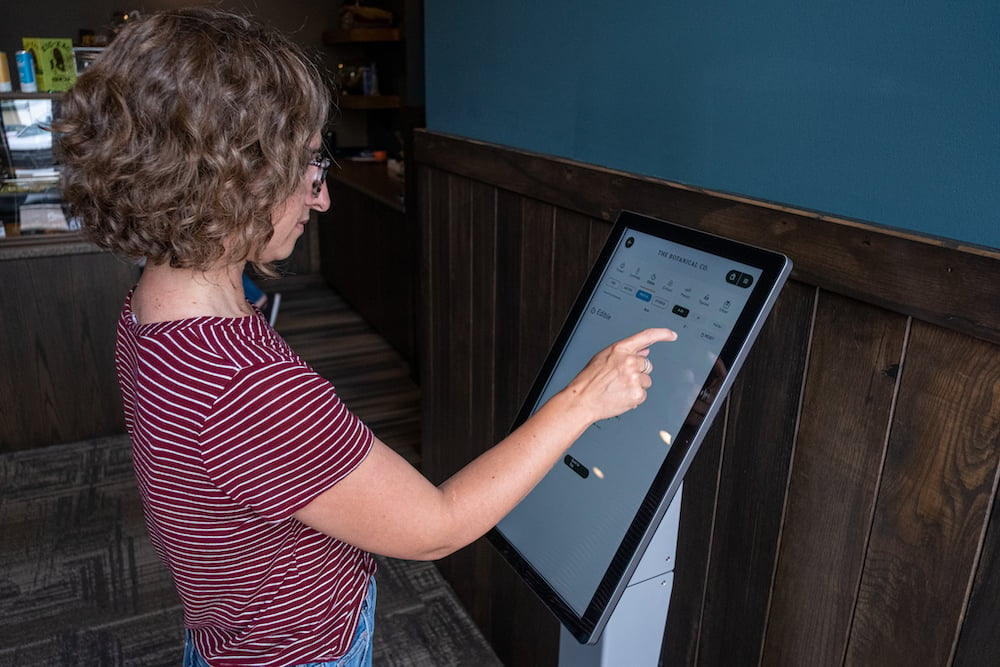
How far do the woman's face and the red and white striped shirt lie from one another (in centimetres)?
12

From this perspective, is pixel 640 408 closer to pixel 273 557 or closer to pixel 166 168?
pixel 273 557

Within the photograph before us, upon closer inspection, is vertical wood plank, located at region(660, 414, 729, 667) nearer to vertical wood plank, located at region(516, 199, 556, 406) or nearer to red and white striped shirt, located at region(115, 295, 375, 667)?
vertical wood plank, located at region(516, 199, 556, 406)

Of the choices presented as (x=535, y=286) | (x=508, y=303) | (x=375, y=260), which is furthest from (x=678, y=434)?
(x=375, y=260)

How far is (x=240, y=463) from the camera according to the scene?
2.63 feet

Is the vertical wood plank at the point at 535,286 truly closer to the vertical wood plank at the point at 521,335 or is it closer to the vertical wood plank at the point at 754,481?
the vertical wood plank at the point at 521,335

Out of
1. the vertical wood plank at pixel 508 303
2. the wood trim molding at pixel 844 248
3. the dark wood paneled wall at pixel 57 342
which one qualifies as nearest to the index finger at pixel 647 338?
the wood trim molding at pixel 844 248

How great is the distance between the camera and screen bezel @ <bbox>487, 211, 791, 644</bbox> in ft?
2.76

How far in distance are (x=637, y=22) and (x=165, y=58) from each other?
2.40ft

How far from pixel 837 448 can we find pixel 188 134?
835mm

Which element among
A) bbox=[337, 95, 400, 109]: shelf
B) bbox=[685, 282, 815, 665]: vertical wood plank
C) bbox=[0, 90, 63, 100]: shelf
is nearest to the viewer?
bbox=[685, 282, 815, 665]: vertical wood plank

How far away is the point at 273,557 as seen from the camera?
0.95 m

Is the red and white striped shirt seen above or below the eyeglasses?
A: below

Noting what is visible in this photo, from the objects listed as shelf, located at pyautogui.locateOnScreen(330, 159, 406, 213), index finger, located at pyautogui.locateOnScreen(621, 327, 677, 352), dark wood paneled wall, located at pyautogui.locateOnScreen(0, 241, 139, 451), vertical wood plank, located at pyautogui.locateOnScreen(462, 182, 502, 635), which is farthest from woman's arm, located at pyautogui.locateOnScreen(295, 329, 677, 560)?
shelf, located at pyautogui.locateOnScreen(330, 159, 406, 213)

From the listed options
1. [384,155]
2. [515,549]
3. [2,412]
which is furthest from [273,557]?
[384,155]
